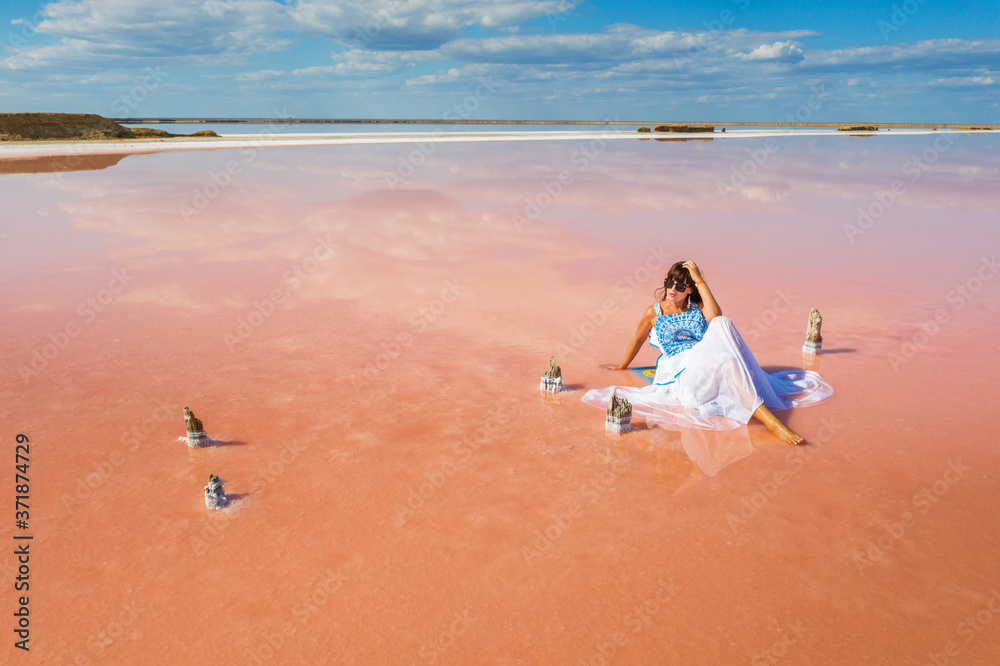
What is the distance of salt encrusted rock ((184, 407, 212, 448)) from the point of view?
665cm

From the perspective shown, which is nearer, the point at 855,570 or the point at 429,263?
→ the point at 855,570

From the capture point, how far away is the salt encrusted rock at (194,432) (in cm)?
665

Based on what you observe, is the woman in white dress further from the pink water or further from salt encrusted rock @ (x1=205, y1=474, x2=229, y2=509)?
salt encrusted rock @ (x1=205, y1=474, x2=229, y2=509)

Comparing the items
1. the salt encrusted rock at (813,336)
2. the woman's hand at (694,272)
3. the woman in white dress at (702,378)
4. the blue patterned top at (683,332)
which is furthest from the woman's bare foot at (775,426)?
the salt encrusted rock at (813,336)

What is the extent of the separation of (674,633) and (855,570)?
5.40ft

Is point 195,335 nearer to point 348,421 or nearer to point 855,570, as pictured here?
point 348,421

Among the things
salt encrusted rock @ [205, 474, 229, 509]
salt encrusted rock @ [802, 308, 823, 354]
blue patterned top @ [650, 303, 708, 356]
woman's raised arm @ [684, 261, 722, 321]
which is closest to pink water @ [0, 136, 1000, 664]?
salt encrusted rock @ [205, 474, 229, 509]

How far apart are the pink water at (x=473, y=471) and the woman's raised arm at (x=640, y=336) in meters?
0.36

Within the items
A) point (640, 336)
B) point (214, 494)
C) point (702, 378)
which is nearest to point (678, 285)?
point (640, 336)

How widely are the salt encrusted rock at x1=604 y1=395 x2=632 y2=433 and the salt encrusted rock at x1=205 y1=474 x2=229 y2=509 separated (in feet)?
12.8

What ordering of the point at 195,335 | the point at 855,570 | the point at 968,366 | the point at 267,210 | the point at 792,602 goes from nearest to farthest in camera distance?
the point at 792,602, the point at 855,570, the point at 968,366, the point at 195,335, the point at 267,210

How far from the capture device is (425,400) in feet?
26.2

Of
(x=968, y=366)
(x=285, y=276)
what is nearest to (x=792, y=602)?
(x=968, y=366)

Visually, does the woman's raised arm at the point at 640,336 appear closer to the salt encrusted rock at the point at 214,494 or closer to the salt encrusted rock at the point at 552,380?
the salt encrusted rock at the point at 552,380
